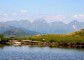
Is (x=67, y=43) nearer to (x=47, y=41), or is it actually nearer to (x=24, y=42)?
(x=47, y=41)

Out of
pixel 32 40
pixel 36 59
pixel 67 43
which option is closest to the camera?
pixel 36 59

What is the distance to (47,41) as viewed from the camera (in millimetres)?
176250

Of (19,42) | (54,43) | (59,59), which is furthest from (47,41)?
(59,59)

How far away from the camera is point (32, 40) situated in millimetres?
180375

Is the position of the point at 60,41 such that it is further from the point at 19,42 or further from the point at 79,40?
the point at 19,42

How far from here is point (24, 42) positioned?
569 feet

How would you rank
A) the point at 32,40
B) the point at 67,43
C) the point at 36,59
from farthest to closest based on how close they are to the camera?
the point at 32,40 < the point at 67,43 < the point at 36,59

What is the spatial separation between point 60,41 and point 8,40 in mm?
30560

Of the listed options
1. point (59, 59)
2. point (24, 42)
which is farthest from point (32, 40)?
point (59, 59)

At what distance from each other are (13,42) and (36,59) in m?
95.9

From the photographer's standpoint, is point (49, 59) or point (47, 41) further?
point (47, 41)

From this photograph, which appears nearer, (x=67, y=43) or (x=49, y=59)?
(x=49, y=59)

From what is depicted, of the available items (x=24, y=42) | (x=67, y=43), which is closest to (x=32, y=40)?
(x=24, y=42)

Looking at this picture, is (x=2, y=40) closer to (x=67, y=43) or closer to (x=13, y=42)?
(x=13, y=42)
